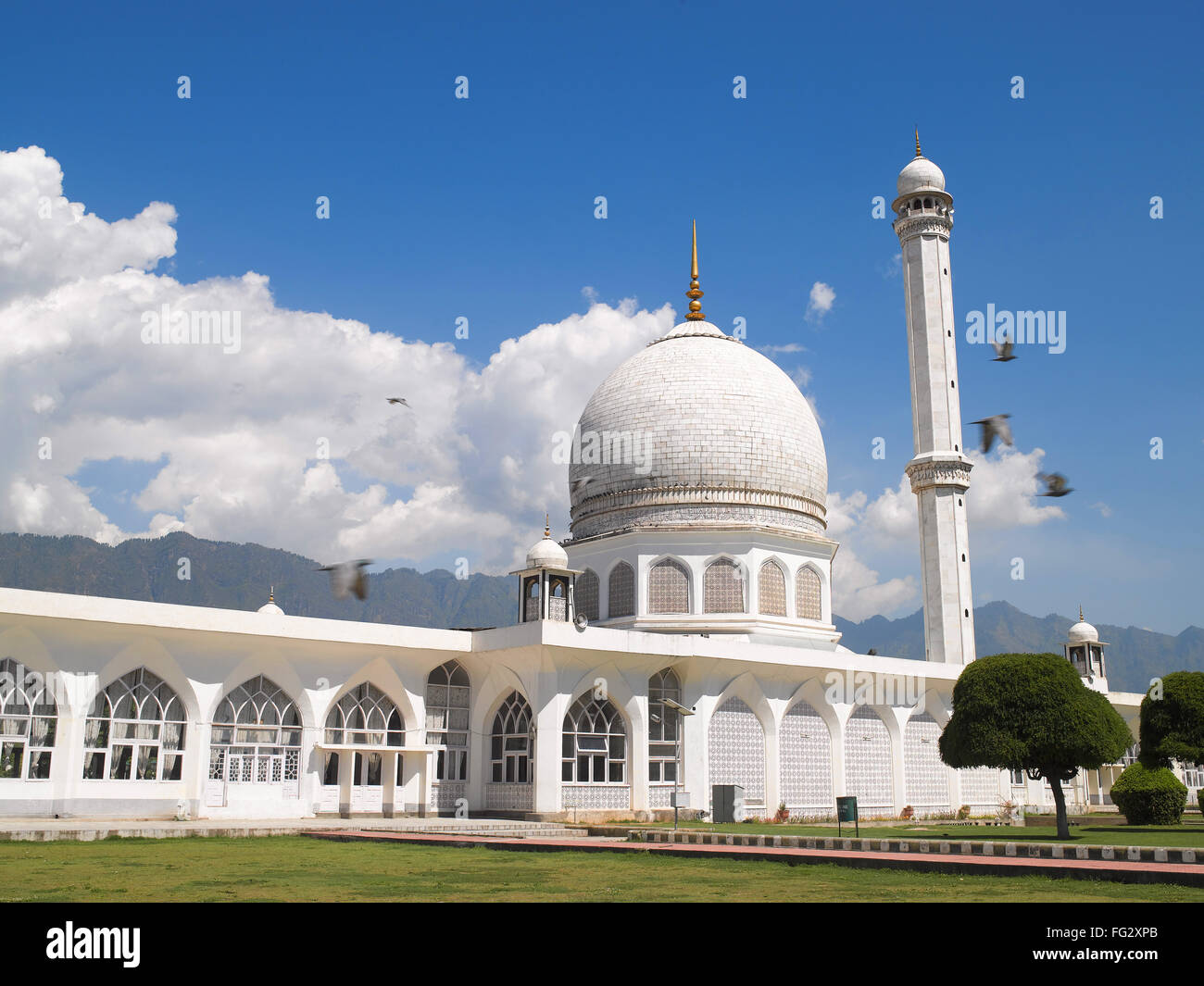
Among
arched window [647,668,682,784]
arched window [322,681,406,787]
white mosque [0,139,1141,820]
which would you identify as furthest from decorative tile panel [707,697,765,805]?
arched window [322,681,406,787]

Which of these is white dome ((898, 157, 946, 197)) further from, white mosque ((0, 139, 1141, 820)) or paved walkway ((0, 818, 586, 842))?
paved walkway ((0, 818, 586, 842))

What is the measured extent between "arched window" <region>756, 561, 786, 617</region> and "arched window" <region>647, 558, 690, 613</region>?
209 centimetres

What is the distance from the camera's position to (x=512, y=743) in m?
28.5

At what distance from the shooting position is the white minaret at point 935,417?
123 ft

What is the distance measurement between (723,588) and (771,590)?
1499 millimetres

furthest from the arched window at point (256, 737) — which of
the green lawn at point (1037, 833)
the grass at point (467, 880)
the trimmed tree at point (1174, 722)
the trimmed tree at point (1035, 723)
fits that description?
the trimmed tree at point (1174, 722)

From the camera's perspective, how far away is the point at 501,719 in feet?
95.1

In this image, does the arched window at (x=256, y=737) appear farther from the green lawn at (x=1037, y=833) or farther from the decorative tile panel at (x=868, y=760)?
the decorative tile panel at (x=868, y=760)

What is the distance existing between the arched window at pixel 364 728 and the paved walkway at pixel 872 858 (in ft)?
24.6

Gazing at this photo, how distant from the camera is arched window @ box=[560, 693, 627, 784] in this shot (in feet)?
91.5

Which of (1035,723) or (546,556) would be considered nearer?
(1035,723)

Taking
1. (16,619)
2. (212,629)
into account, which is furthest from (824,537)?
(16,619)

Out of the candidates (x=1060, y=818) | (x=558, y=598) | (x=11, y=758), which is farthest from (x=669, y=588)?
(x=11, y=758)

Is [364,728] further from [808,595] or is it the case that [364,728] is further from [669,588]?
[808,595]
